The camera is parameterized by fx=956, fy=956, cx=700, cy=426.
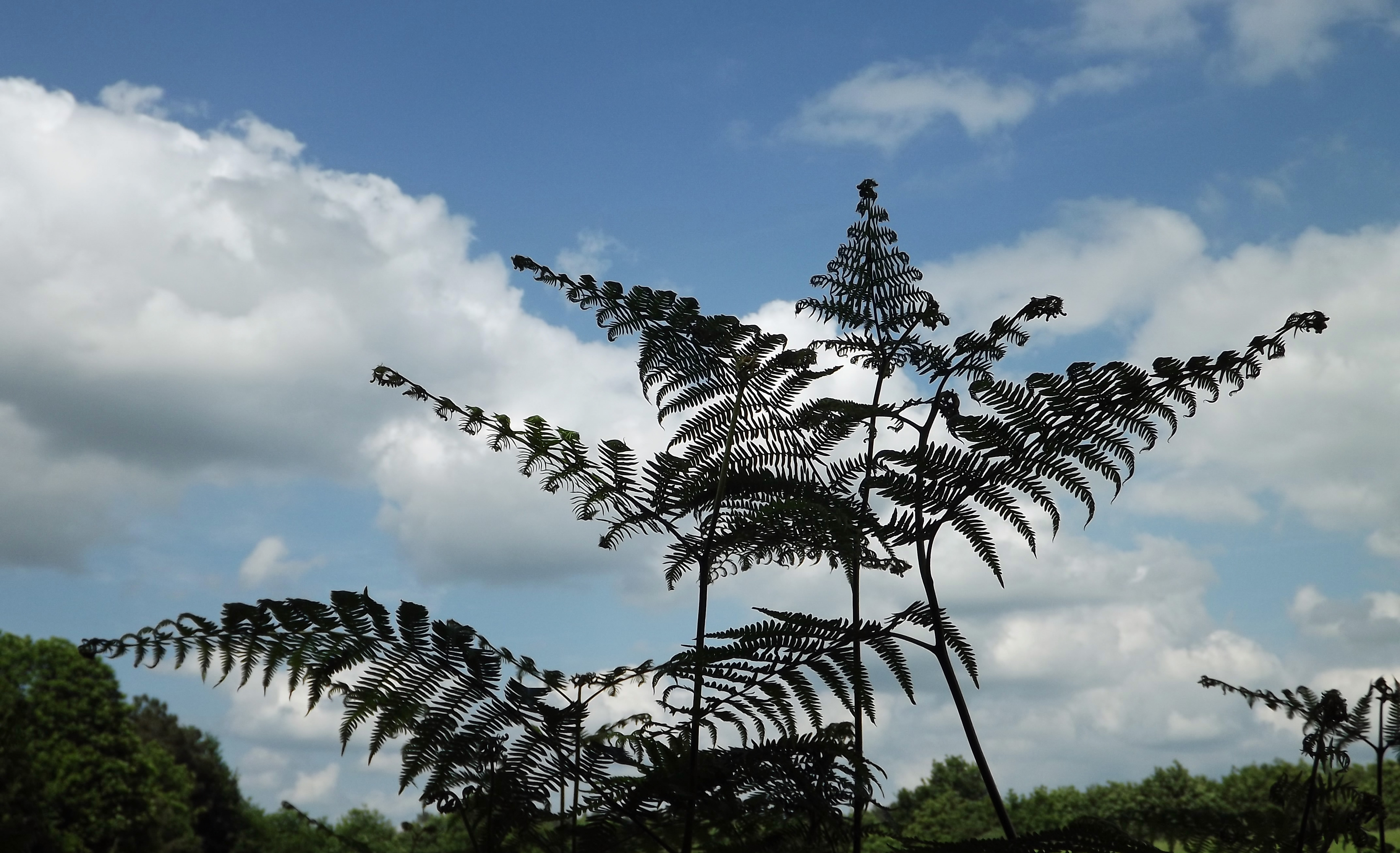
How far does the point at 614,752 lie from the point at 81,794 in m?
32.8

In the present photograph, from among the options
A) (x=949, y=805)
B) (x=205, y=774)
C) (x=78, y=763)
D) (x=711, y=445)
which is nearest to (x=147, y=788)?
(x=78, y=763)

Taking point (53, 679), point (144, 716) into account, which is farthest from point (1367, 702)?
point (144, 716)

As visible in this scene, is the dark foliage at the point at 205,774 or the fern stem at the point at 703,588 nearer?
the fern stem at the point at 703,588

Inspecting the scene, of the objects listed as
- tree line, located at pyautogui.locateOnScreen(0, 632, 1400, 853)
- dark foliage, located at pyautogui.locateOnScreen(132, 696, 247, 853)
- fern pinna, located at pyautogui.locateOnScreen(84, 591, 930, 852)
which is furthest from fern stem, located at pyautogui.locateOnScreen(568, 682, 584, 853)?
dark foliage, located at pyautogui.locateOnScreen(132, 696, 247, 853)

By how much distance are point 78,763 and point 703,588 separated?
1279 inches

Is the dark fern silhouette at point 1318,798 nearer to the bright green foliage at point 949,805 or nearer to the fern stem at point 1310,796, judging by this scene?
the fern stem at point 1310,796

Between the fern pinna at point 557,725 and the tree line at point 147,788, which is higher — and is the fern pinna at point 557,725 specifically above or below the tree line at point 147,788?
above

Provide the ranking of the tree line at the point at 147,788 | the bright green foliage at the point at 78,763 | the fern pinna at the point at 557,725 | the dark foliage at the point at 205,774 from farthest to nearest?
1. the dark foliage at the point at 205,774
2. the bright green foliage at the point at 78,763
3. the tree line at the point at 147,788
4. the fern pinna at the point at 557,725

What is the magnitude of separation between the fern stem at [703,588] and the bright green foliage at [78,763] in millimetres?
28743

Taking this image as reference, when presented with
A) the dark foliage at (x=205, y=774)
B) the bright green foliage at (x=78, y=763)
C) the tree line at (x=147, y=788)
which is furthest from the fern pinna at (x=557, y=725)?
the dark foliage at (x=205, y=774)

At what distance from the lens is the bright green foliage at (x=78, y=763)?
2612 cm

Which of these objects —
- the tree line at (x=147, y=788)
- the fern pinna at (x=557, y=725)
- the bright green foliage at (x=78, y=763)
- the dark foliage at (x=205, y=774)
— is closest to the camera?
the fern pinna at (x=557, y=725)

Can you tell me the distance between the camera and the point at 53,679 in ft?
91.6

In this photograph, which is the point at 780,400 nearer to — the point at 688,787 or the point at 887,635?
the point at 887,635
